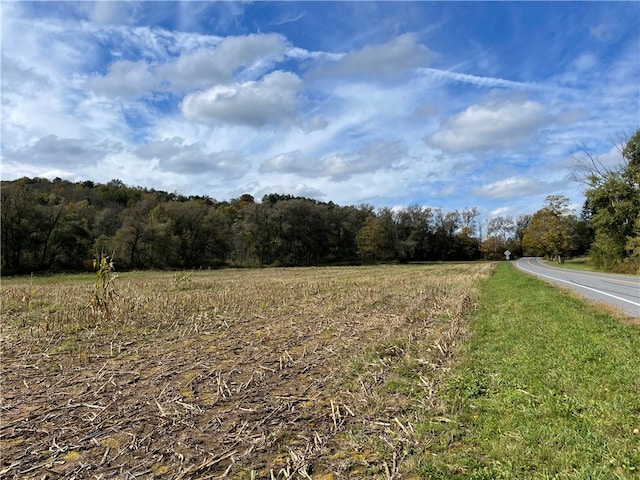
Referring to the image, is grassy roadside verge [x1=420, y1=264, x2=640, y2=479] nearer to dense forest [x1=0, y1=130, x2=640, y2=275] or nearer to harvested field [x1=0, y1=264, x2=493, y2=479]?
harvested field [x1=0, y1=264, x2=493, y2=479]

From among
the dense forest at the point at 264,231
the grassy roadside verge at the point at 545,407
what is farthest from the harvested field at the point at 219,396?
the dense forest at the point at 264,231

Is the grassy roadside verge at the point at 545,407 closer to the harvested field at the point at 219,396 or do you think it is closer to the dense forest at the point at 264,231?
the harvested field at the point at 219,396

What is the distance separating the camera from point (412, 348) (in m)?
8.79

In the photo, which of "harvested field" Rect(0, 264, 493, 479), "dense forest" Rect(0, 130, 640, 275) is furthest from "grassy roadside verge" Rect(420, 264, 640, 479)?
"dense forest" Rect(0, 130, 640, 275)

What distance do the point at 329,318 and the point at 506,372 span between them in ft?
22.7

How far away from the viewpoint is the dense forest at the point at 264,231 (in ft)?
126

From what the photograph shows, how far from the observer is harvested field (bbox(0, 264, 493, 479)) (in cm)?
430

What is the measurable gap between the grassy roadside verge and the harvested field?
46cm

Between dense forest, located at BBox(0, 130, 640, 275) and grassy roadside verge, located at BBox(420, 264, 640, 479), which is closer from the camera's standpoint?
grassy roadside verge, located at BBox(420, 264, 640, 479)

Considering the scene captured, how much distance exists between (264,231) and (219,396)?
72181 millimetres

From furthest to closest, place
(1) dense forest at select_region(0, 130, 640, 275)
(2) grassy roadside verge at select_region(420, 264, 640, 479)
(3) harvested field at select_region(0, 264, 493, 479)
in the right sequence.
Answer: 1. (1) dense forest at select_region(0, 130, 640, 275)
2. (3) harvested field at select_region(0, 264, 493, 479)
3. (2) grassy roadside verge at select_region(420, 264, 640, 479)

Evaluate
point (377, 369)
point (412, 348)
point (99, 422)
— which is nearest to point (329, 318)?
point (412, 348)

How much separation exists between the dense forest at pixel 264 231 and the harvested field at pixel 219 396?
882 inches

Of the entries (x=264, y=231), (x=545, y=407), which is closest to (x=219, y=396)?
(x=545, y=407)
